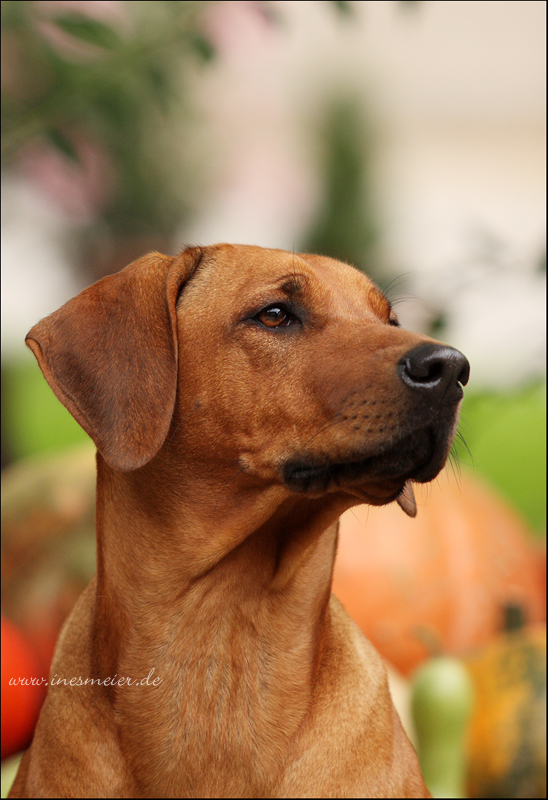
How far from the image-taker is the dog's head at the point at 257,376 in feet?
4.82

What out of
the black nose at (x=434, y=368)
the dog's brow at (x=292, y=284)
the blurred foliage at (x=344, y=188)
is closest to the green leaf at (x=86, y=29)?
the dog's brow at (x=292, y=284)

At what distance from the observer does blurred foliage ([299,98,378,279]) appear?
3.23 m

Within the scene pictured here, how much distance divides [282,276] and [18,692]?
163 cm

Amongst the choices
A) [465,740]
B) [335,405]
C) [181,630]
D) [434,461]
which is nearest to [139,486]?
[181,630]

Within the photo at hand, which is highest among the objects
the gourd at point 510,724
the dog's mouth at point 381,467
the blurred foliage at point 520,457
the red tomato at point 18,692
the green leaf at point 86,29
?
the green leaf at point 86,29

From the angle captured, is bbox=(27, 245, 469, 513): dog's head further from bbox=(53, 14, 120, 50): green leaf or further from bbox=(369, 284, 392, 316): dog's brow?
bbox=(53, 14, 120, 50): green leaf

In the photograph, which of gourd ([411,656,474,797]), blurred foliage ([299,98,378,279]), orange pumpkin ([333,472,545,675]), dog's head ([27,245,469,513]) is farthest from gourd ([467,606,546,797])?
blurred foliage ([299,98,378,279])

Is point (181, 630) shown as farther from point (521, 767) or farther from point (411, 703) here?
point (521, 767)

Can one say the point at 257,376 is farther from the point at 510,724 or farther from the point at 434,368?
the point at 510,724

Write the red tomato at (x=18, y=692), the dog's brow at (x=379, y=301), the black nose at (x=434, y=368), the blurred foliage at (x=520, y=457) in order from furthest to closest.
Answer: the blurred foliage at (x=520, y=457) → the red tomato at (x=18, y=692) → the dog's brow at (x=379, y=301) → the black nose at (x=434, y=368)

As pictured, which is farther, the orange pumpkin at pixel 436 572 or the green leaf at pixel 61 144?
the orange pumpkin at pixel 436 572

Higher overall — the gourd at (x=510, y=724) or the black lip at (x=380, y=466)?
the black lip at (x=380, y=466)

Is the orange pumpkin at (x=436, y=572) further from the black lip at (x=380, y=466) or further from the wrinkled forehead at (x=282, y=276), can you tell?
the black lip at (x=380, y=466)

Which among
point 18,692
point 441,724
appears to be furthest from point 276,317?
point 18,692
